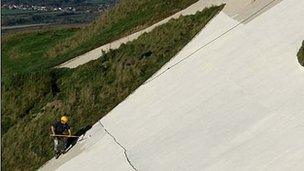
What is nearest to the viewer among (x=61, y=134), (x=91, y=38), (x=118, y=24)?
(x=61, y=134)

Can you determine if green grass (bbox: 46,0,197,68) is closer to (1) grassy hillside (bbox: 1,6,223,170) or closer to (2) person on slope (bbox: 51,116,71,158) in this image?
(1) grassy hillside (bbox: 1,6,223,170)

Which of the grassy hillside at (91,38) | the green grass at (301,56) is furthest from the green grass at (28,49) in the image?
the green grass at (301,56)

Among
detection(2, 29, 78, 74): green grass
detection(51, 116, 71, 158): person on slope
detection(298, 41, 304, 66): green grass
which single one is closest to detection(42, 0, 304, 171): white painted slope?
detection(298, 41, 304, 66): green grass

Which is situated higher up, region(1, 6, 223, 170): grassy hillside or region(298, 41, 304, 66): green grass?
region(298, 41, 304, 66): green grass

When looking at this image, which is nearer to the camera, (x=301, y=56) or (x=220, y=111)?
(x=220, y=111)

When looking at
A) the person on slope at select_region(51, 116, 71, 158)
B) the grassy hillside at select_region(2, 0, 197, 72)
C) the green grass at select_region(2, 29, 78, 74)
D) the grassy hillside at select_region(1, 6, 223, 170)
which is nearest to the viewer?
the person on slope at select_region(51, 116, 71, 158)

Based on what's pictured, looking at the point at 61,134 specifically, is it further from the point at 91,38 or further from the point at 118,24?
the point at 118,24

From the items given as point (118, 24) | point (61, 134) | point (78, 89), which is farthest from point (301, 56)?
point (118, 24)
